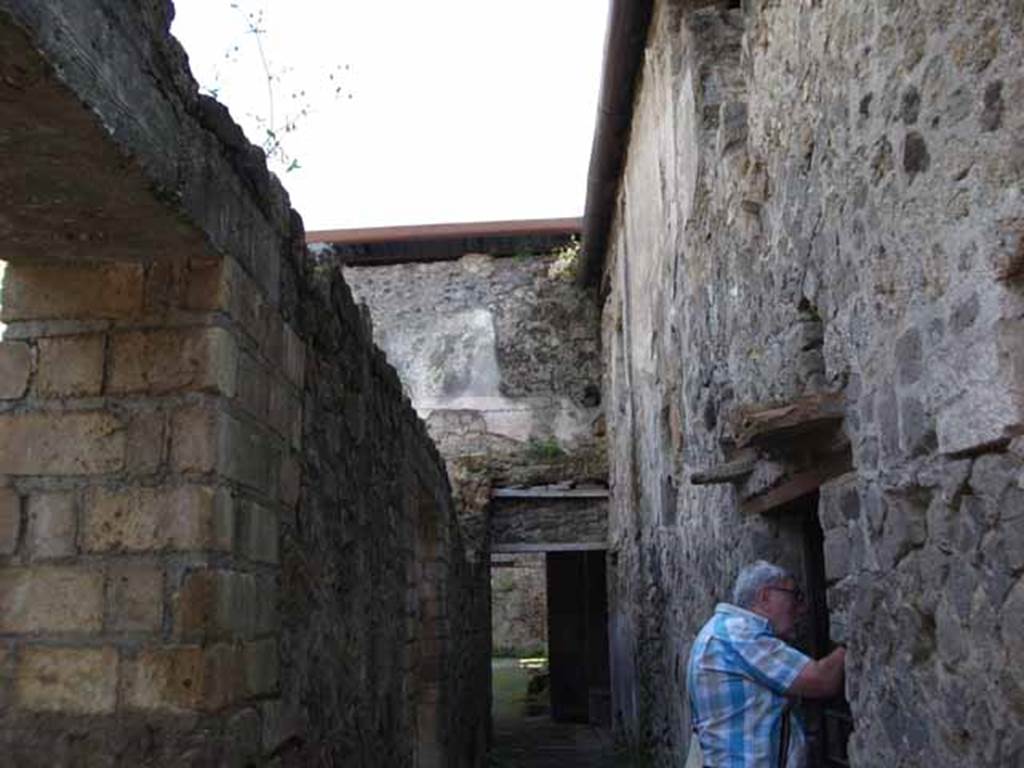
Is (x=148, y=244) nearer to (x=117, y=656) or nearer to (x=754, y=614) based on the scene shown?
(x=117, y=656)

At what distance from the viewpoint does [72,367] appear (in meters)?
2.38

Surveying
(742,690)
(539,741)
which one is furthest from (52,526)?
(539,741)

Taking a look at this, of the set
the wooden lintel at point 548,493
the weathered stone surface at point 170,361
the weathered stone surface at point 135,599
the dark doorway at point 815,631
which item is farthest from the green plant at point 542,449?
the weathered stone surface at point 135,599

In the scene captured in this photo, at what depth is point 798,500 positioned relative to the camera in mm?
3488

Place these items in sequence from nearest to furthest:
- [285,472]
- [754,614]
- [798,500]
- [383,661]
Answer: [285,472] < [754,614] < [798,500] < [383,661]

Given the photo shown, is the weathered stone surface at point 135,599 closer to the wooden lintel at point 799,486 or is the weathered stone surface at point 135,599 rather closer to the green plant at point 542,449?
the wooden lintel at point 799,486

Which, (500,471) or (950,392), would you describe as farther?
(500,471)

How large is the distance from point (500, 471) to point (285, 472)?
7.35 metres

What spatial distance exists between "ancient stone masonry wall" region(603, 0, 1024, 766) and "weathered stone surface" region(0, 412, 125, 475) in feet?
6.05

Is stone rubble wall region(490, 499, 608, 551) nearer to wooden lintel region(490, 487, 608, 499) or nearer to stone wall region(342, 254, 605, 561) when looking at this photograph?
wooden lintel region(490, 487, 608, 499)

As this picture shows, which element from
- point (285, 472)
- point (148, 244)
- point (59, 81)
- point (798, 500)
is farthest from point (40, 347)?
point (798, 500)

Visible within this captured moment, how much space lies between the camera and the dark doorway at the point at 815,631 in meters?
3.40

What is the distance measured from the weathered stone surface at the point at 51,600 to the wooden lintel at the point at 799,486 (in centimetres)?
201

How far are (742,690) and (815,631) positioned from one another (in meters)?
0.73
